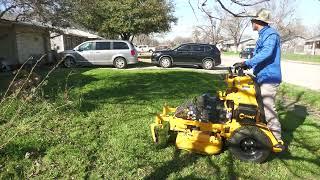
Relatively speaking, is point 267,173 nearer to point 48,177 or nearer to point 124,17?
point 48,177

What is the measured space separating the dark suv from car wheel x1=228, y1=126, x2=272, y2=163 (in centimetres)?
1747

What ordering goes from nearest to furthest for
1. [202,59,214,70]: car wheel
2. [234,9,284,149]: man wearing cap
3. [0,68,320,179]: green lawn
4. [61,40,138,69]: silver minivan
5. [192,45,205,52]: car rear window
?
[0,68,320,179]: green lawn
[234,9,284,149]: man wearing cap
[61,40,138,69]: silver minivan
[202,59,214,70]: car wheel
[192,45,205,52]: car rear window

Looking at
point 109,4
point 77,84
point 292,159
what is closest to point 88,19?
point 109,4

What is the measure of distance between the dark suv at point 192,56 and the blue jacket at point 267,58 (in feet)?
56.2

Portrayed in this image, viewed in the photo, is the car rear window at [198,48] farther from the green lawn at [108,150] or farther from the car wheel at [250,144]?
the car wheel at [250,144]

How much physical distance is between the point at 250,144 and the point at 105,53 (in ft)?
56.0

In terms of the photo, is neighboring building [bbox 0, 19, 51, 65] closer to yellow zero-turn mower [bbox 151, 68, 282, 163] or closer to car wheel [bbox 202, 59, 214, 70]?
car wheel [bbox 202, 59, 214, 70]

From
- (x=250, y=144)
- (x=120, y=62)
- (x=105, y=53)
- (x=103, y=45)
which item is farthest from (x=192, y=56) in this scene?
(x=250, y=144)

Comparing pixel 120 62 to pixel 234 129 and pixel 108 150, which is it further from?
pixel 234 129

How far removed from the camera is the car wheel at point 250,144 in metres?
5.39

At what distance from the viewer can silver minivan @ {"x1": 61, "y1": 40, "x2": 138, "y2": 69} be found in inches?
850

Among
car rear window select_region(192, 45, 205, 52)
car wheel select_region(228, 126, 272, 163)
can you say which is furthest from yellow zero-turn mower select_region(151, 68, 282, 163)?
car rear window select_region(192, 45, 205, 52)

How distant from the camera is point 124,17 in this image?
30.5m

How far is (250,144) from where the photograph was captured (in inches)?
216
